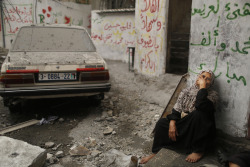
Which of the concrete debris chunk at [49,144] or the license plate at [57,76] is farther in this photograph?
the license plate at [57,76]

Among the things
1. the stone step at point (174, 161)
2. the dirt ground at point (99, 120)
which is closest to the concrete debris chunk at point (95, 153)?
the dirt ground at point (99, 120)

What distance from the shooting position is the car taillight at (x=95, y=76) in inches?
157

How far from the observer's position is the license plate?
381 centimetres

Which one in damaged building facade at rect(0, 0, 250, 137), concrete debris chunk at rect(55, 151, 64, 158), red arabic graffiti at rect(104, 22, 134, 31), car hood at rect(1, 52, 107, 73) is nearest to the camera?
damaged building facade at rect(0, 0, 250, 137)

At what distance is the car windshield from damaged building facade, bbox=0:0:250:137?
7.49 ft

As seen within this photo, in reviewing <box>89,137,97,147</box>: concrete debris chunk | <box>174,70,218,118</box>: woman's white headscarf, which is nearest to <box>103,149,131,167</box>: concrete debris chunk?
<box>89,137,97,147</box>: concrete debris chunk

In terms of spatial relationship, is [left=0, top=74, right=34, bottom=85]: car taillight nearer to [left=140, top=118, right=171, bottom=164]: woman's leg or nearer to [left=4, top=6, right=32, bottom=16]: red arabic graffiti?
[left=140, top=118, right=171, bottom=164]: woman's leg

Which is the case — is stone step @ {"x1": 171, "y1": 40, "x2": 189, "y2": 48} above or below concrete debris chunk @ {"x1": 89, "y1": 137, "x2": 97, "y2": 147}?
above

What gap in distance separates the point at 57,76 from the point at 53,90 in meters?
0.24

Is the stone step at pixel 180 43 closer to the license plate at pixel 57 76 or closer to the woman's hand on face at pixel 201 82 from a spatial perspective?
the license plate at pixel 57 76

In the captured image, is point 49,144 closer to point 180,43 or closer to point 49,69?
point 49,69

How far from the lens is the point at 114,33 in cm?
1026

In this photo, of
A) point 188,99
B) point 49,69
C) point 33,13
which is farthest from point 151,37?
point 33,13

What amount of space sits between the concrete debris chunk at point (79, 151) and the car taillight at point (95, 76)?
3.91 feet
